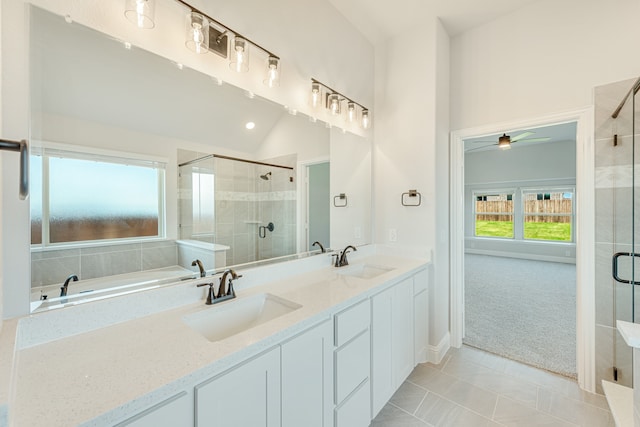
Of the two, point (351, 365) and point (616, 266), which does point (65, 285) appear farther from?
point (616, 266)

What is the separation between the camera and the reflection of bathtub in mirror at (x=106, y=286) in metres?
1.03

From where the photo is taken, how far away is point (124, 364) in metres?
0.85

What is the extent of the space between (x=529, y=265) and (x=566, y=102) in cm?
553

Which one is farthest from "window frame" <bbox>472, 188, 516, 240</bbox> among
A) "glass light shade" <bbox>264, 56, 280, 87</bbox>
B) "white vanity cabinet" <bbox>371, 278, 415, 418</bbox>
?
"glass light shade" <bbox>264, 56, 280, 87</bbox>

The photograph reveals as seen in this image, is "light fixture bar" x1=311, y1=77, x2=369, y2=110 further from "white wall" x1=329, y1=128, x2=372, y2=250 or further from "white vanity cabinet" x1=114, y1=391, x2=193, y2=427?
"white vanity cabinet" x1=114, y1=391, x2=193, y2=427

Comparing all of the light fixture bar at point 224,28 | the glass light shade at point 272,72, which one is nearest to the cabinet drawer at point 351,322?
the glass light shade at point 272,72

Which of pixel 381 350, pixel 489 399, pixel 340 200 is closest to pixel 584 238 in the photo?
pixel 489 399

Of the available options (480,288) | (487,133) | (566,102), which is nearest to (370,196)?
(487,133)

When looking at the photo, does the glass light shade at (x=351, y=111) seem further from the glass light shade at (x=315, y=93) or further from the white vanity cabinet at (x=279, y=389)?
the white vanity cabinet at (x=279, y=389)

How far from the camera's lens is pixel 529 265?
20.7ft

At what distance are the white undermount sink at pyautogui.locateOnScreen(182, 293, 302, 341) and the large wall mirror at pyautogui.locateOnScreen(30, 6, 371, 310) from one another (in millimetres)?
272

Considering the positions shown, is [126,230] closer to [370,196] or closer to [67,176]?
[67,176]

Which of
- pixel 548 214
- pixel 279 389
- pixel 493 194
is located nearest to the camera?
pixel 279 389

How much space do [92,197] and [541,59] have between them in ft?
11.1
